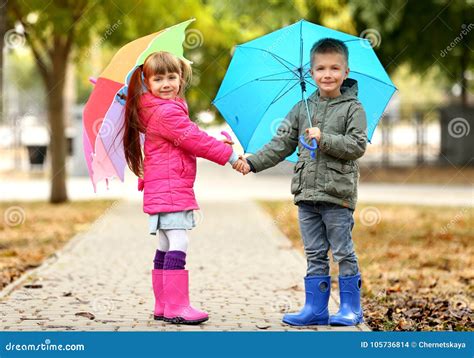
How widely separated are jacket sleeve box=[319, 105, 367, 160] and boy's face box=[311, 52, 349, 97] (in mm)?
213

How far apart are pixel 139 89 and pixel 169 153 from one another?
48 centimetres

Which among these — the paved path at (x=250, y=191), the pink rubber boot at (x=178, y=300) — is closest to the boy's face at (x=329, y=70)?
the pink rubber boot at (x=178, y=300)

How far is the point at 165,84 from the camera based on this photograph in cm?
606

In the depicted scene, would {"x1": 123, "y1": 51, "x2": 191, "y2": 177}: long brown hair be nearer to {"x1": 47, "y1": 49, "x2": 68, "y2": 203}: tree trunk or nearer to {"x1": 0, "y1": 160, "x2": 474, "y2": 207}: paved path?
{"x1": 47, "y1": 49, "x2": 68, "y2": 203}: tree trunk

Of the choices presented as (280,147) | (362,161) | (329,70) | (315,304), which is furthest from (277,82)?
(362,161)

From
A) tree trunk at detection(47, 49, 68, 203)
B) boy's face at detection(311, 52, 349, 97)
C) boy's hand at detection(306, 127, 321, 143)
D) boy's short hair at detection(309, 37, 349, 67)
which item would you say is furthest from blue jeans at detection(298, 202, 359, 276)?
tree trunk at detection(47, 49, 68, 203)

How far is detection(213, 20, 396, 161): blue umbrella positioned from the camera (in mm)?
6308

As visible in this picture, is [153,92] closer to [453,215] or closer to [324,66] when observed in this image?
[324,66]

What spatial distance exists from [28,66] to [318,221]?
80.0 metres

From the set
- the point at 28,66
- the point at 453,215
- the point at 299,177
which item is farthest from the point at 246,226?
the point at 28,66

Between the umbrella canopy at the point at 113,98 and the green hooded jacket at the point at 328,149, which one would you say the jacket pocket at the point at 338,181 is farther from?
the umbrella canopy at the point at 113,98

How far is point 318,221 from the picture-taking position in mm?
6148

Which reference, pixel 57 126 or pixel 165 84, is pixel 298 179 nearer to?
pixel 165 84

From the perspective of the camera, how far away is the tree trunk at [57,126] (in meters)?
17.5
